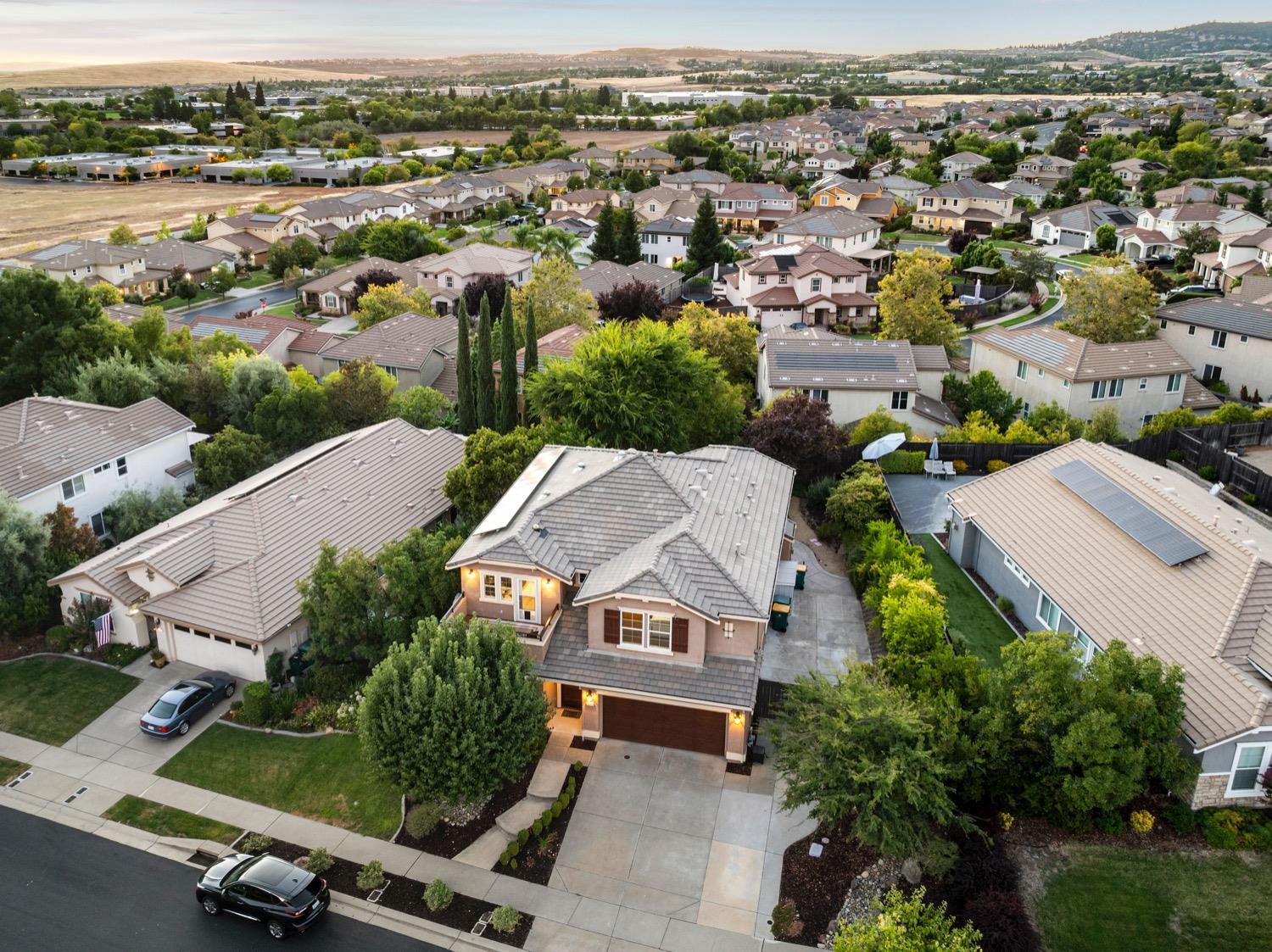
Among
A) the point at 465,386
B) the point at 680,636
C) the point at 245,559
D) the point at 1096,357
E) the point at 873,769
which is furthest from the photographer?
the point at 1096,357

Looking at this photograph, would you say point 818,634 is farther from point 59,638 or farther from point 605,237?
point 605,237

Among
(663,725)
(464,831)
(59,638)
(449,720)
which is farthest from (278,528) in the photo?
(663,725)

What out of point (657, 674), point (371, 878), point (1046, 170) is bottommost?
point (371, 878)

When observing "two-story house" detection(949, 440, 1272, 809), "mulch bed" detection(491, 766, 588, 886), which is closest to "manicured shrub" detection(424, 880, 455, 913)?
"mulch bed" detection(491, 766, 588, 886)

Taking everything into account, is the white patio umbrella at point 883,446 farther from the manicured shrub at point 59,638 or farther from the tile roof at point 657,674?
the manicured shrub at point 59,638

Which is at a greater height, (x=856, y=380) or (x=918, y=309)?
(x=918, y=309)

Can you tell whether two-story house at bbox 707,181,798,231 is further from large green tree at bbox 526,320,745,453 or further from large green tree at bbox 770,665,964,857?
large green tree at bbox 770,665,964,857

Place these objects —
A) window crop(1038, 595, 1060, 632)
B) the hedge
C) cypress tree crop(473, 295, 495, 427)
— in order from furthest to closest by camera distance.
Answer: cypress tree crop(473, 295, 495, 427) < the hedge < window crop(1038, 595, 1060, 632)
